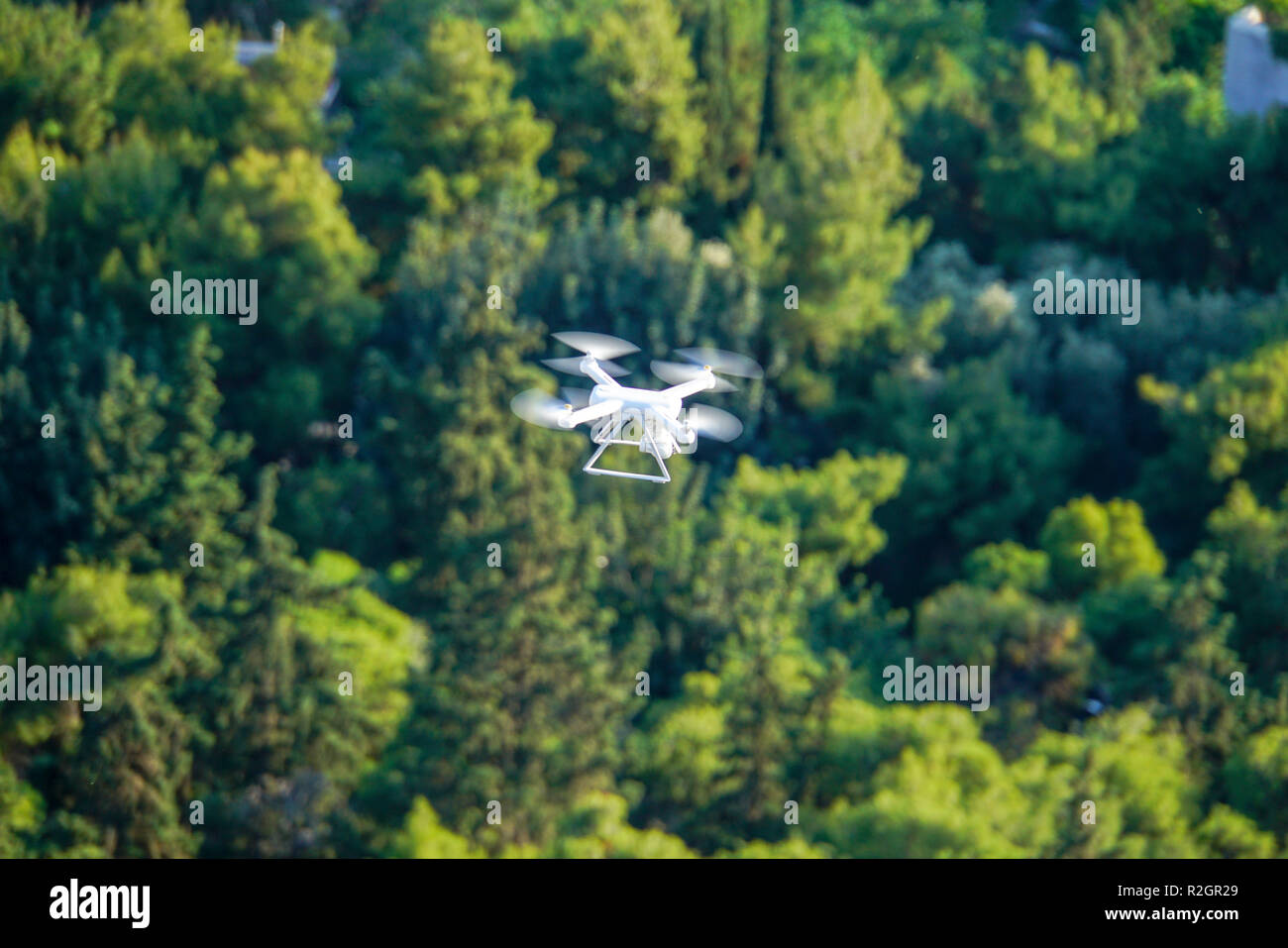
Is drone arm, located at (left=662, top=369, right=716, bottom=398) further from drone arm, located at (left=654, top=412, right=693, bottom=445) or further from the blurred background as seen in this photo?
the blurred background

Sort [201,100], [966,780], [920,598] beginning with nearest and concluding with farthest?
[966,780] → [920,598] → [201,100]

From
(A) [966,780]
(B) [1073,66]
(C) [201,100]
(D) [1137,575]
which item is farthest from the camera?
(B) [1073,66]

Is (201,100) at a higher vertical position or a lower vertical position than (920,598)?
higher

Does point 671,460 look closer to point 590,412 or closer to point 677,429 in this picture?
point 677,429

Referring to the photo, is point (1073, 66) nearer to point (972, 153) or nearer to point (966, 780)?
point (972, 153)

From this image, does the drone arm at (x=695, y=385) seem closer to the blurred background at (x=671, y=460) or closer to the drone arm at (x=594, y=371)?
the drone arm at (x=594, y=371)

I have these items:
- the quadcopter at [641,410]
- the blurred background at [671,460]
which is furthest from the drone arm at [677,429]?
the blurred background at [671,460]

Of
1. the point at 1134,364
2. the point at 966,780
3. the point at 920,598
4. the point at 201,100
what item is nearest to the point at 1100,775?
the point at 966,780
